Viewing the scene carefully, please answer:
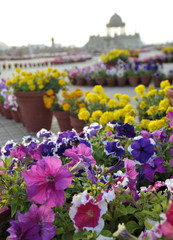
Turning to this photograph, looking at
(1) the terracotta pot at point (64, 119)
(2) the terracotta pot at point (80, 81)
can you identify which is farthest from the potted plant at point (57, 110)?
(2) the terracotta pot at point (80, 81)

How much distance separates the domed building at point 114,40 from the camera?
128ft

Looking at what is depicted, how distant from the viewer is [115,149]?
157 centimetres

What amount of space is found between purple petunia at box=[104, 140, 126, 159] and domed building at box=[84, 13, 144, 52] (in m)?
36.5

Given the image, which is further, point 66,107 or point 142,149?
point 66,107

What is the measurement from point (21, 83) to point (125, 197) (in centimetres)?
389

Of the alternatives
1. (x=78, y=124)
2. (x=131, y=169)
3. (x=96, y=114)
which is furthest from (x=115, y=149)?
(x=78, y=124)

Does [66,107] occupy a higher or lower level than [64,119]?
higher

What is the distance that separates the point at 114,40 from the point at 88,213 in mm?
44966

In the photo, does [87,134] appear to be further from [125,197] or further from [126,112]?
[125,197]

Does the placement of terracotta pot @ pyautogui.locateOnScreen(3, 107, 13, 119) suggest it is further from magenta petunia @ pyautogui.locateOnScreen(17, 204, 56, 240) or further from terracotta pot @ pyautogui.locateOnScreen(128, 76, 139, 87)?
magenta petunia @ pyautogui.locateOnScreen(17, 204, 56, 240)

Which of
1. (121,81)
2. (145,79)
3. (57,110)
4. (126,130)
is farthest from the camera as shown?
(121,81)

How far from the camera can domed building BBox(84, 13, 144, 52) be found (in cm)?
3891

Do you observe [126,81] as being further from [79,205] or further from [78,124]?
[79,205]

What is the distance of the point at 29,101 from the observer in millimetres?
4512
